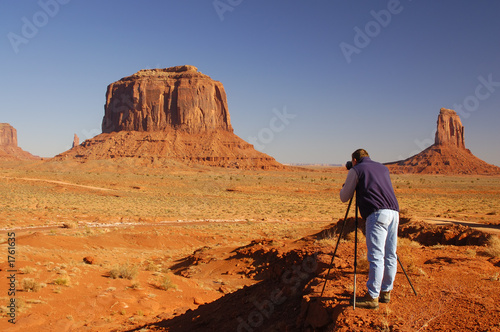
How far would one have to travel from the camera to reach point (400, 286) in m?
4.41

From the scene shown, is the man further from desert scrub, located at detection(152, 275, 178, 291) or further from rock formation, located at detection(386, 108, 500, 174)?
rock formation, located at detection(386, 108, 500, 174)

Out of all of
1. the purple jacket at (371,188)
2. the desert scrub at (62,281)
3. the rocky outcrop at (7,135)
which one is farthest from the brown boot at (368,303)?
the rocky outcrop at (7,135)

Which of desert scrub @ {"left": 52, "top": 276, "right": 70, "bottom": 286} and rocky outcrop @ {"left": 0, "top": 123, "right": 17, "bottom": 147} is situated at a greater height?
rocky outcrop @ {"left": 0, "top": 123, "right": 17, "bottom": 147}

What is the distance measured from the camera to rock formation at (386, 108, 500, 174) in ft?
378

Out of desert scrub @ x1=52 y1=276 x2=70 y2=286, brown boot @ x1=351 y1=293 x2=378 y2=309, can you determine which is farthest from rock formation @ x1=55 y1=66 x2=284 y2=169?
brown boot @ x1=351 y1=293 x2=378 y2=309

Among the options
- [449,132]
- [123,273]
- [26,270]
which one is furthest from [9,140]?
[449,132]

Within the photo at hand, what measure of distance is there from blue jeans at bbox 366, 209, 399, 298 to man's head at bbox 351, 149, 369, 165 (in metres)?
0.70

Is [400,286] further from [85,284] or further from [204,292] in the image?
[85,284]

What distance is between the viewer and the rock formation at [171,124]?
97875 mm

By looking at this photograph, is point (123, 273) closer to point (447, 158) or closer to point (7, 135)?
point (447, 158)

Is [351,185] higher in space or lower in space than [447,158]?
lower

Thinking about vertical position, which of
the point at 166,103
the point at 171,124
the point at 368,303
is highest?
the point at 166,103

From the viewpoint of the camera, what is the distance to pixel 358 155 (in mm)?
4141

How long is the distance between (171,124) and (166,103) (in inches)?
287
